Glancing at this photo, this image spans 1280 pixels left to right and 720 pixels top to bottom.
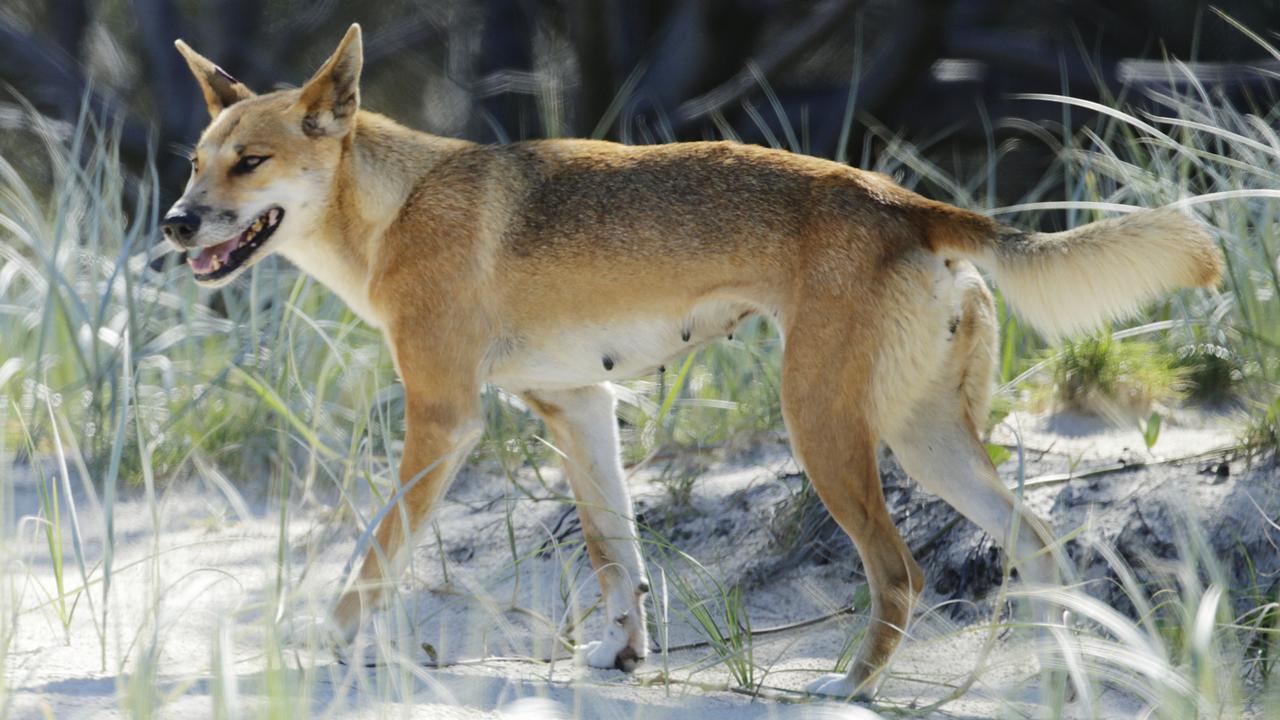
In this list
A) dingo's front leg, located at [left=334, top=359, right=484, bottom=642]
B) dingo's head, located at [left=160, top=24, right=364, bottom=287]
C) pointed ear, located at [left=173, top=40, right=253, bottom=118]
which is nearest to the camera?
dingo's front leg, located at [left=334, top=359, right=484, bottom=642]

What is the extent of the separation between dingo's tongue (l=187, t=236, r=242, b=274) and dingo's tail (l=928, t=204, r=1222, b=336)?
1880 millimetres

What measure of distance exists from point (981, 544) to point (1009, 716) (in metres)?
1.45

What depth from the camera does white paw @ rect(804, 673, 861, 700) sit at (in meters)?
3.33

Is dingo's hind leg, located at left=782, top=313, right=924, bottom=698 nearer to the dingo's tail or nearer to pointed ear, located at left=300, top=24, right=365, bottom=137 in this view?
the dingo's tail

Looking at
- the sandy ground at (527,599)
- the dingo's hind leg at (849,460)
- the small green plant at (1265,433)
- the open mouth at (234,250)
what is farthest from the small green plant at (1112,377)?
the open mouth at (234,250)

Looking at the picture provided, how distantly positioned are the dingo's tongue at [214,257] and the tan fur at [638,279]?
0.07 meters

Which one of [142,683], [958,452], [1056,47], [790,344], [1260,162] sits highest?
[1056,47]

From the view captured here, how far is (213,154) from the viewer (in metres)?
3.89

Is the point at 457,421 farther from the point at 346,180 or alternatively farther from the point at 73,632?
A: the point at 73,632

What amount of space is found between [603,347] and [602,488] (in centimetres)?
46

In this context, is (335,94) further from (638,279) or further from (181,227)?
(638,279)

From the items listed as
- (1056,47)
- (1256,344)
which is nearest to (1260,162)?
(1256,344)

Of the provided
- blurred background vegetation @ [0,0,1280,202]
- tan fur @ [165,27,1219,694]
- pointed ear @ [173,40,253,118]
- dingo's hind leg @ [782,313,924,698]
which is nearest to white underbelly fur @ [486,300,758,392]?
tan fur @ [165,27,1219,694]

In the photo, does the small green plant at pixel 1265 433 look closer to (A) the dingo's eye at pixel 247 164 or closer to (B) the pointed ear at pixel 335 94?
(B) the pointed ear at pixel 335 94
